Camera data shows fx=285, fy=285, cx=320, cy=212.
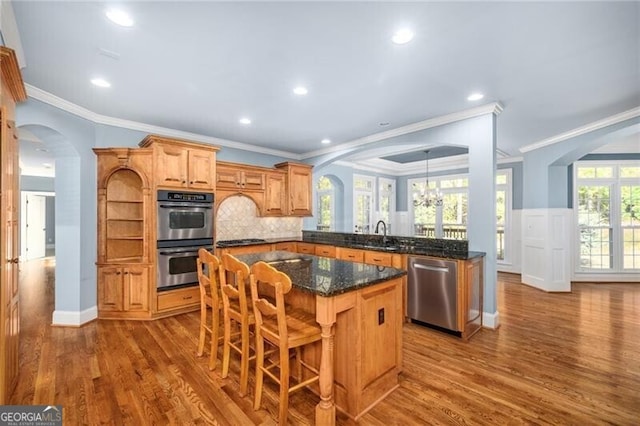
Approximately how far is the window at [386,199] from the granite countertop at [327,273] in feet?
19.5

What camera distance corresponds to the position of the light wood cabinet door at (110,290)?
3.83 metres

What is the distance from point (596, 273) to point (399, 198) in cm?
487

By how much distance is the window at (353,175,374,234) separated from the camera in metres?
7.99

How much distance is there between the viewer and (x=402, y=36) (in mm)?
2193

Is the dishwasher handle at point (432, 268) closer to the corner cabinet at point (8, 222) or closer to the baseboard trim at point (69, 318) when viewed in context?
the corner cabinet at point (8, 222)

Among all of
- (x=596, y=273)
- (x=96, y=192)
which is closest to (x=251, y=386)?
(x=96, y=192)

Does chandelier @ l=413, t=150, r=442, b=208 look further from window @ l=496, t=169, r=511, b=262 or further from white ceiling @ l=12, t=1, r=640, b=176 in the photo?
white ceiling @ l=12, t=1, r=640, b=176

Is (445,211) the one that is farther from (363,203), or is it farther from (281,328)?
(281,328)

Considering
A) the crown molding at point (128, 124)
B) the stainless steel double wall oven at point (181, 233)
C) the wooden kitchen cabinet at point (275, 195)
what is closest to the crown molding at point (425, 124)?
the wooden kitchen cabinet at point (275, 195)

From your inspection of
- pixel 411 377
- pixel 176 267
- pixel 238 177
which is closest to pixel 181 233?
pixel 176 267

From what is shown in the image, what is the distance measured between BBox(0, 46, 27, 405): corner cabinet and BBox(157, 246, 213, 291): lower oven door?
5.24 ft

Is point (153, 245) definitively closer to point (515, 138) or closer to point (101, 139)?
point (101, 139)

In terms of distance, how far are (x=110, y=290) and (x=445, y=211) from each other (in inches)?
308

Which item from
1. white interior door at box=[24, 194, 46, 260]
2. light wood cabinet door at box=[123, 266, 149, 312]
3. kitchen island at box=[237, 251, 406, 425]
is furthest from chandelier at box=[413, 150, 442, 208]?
white interior door at box=[24, 194, 46, 260]
